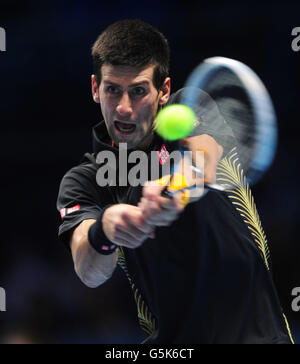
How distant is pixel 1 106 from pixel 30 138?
21.5 inches

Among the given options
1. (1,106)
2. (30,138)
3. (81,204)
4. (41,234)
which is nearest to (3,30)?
(1,106)

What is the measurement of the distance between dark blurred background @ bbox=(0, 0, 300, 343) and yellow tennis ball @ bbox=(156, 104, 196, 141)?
4.02 metres

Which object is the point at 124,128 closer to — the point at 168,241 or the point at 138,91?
the point at 138,91

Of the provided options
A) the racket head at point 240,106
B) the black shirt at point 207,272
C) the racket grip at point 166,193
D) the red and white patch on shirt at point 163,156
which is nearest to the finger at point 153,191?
the racket grip at point 166,193

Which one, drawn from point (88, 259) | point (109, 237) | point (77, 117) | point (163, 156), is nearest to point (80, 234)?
point (88, 259)

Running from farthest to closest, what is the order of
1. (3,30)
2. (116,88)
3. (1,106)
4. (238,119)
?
(1,106), (3,30), (116,88), (238,119)

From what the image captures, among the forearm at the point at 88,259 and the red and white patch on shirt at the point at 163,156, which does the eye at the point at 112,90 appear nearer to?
the red and white patch on shirt at the point at 163,156

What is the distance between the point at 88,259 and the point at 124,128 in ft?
2.14

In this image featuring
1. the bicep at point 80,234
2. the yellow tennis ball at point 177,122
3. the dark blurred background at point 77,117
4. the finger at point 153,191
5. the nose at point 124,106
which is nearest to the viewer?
the finger at point 153,191

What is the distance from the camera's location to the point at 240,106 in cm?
241

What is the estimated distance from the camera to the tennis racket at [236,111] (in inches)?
86.1

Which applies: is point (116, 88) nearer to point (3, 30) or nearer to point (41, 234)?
point (3, 30)

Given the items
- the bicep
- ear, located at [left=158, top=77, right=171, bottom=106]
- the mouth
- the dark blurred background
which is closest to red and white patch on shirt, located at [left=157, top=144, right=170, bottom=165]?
the mouth

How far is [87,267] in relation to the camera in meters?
2.57
